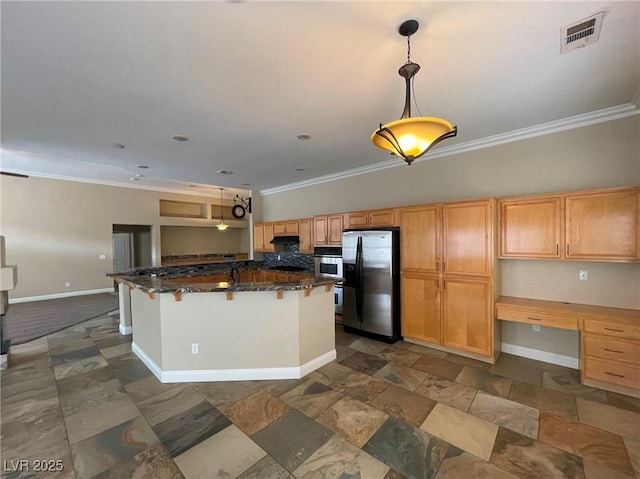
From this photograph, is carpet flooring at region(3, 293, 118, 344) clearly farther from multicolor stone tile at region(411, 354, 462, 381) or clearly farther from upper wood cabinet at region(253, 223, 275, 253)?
multicolor stone tile at region(411, 354, 462, 381)

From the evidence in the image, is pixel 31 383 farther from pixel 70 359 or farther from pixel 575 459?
pixel 575 459

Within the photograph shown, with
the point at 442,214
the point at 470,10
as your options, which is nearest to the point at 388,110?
the point at 470,10

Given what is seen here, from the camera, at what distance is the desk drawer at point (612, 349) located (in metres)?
2.51

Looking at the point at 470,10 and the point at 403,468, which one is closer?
the point at 470,10

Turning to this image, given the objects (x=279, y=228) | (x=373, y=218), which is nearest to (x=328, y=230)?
(x=373, y=218)

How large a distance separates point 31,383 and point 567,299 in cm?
612

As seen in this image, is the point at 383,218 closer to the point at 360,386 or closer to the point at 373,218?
the point at 373,218

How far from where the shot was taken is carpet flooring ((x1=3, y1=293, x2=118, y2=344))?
14.5 ft

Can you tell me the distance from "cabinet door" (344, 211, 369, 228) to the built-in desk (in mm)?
2525

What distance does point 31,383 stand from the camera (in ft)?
9.52

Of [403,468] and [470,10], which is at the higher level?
[470,10]

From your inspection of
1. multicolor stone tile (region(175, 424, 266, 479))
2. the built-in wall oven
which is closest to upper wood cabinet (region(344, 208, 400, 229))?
the built-in wall oven

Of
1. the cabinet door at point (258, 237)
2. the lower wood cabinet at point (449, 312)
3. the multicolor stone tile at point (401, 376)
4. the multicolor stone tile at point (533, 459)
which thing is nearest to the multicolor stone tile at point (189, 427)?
the multicolor stone tile at point (401, 376)

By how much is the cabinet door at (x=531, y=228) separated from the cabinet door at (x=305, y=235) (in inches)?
130
